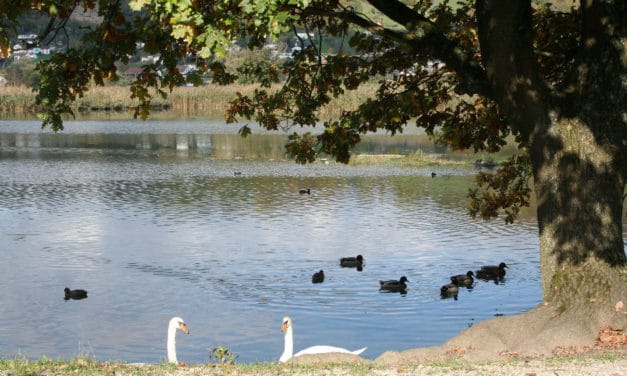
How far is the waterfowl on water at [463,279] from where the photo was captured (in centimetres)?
2348

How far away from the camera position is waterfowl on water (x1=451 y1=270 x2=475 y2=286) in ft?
77.0

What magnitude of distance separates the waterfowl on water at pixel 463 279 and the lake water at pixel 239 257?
0.96 ft

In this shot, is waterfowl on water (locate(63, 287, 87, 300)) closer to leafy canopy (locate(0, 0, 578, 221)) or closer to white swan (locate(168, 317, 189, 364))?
white swan (locate(168, 317, 189, 364))

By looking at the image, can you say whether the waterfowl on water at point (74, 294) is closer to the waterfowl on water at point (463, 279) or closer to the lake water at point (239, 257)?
the lake water at point (239, 257)

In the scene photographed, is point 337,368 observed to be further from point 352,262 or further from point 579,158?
point 352,262

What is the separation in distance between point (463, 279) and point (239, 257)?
6.32 metres

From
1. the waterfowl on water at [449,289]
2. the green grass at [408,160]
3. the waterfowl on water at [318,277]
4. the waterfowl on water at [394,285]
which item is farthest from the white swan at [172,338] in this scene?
the green grass at [408,160]

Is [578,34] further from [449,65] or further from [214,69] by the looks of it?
[214,69]

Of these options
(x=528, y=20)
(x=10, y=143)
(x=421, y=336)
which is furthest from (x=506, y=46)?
(x=10, y=143)

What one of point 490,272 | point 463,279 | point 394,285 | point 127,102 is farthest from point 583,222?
point 127,102

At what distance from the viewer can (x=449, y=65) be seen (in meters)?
14.8

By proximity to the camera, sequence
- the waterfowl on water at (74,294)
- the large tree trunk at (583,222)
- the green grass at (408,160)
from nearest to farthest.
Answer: the large tree trunk at (583,222) < the waterfowl on water at (74,294) < the green grass at (408,160)

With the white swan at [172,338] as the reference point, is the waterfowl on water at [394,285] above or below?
below

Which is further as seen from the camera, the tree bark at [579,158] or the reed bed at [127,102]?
the reed bed at [127,102]
